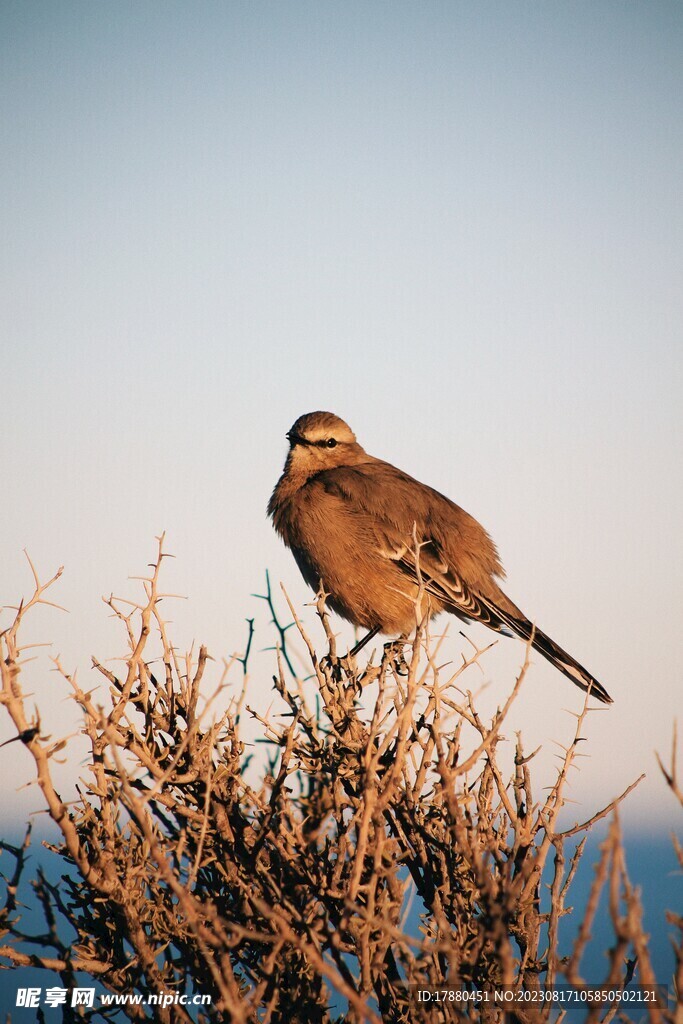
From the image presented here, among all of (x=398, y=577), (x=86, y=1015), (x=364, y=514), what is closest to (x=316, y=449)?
(x=364, y=514)

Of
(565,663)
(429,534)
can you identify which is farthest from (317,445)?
(565,663)

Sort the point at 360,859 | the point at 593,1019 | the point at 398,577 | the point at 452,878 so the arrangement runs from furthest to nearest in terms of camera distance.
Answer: the point at 398,577 → the point at 452,878 → the point at 360,859 → the point at 593,1019

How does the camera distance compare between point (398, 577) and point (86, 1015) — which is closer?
point (86, 1015)

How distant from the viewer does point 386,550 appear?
5.80 metres

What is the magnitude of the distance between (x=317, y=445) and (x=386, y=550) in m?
1.23

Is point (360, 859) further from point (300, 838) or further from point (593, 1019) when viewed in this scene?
point (593, 1019)

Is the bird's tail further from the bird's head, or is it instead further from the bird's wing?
the bird's head

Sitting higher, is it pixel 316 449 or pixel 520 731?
pixel 316 449

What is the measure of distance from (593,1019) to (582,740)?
1400 millimetres

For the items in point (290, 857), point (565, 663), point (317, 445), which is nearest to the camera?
point (290, 857)

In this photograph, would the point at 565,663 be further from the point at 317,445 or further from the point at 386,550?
the point at 317,445

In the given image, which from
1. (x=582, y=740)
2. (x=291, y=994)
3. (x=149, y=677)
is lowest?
(x=291, y=994)

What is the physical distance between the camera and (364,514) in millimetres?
5879

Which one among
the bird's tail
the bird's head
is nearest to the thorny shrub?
the bird's tail
